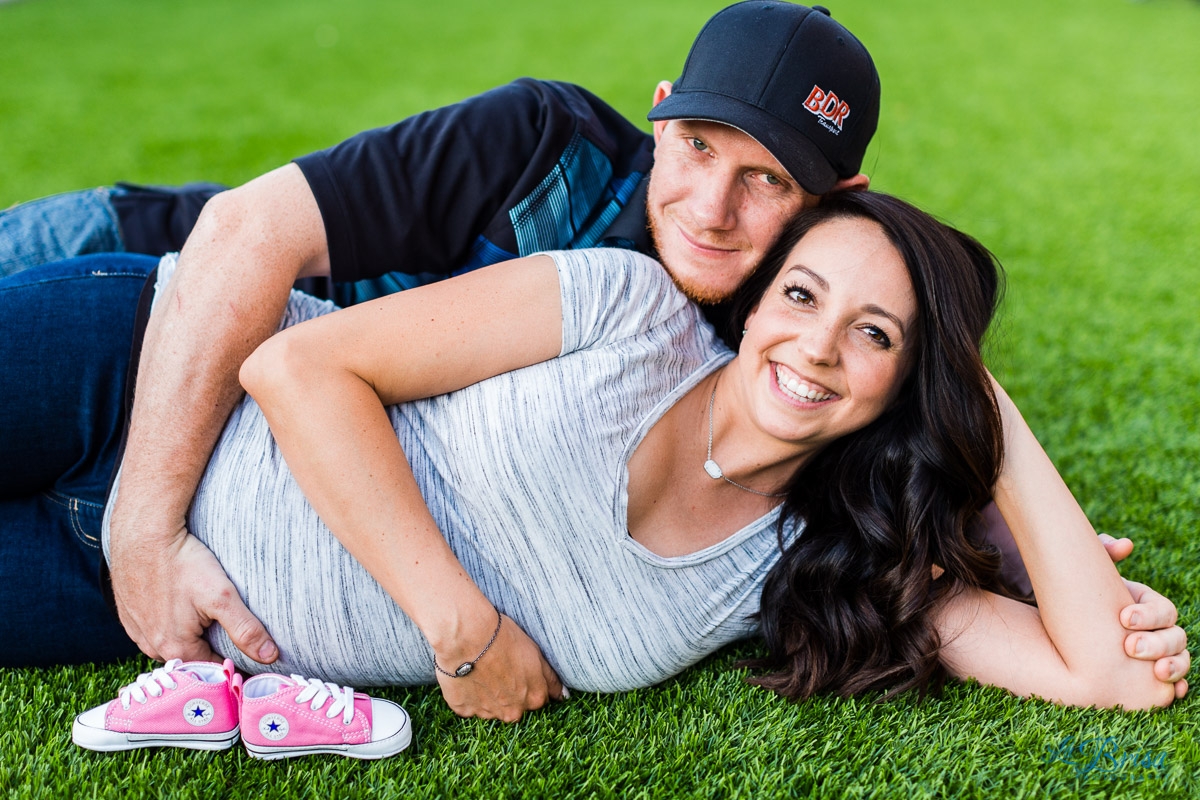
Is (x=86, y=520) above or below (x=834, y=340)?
below

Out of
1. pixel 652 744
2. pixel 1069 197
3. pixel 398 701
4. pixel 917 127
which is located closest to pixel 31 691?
pixel 398 701

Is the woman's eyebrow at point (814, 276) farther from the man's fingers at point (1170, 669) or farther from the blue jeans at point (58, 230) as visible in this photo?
the blue jeans at point (58, 230)

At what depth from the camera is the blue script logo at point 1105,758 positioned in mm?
2186

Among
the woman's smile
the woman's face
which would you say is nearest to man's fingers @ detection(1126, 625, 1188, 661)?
the woman's face

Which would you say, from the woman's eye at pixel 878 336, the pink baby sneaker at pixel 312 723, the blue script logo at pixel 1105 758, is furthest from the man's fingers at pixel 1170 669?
the pink baby sneaker at pixel 312 723

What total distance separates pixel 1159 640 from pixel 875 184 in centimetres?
480

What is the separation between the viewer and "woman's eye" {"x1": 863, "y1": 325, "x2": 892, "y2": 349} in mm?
2413

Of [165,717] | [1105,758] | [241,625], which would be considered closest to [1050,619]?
[1105,758]

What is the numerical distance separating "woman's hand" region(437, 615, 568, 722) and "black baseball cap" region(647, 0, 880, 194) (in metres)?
1.45

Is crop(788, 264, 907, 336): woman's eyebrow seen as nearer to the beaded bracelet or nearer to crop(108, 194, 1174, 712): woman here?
crop(108, 194, 1174, 712): woman

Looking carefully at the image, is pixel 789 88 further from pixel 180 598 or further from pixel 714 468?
pixel 180 598

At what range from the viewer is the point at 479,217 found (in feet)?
9.15

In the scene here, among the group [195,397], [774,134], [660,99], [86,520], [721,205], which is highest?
[774,134]

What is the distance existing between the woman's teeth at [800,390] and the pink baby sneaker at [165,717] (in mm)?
1522
